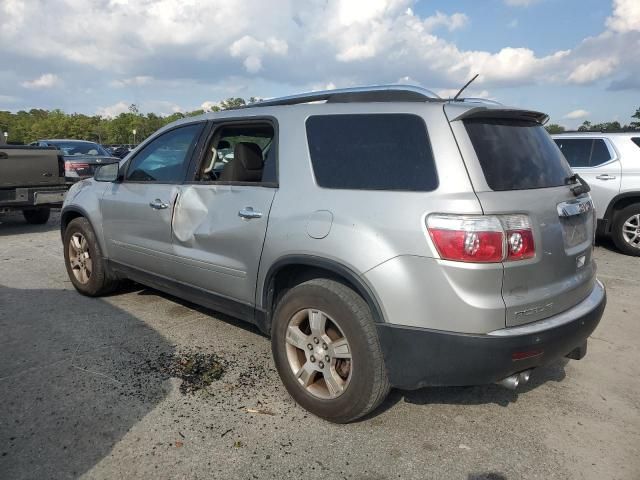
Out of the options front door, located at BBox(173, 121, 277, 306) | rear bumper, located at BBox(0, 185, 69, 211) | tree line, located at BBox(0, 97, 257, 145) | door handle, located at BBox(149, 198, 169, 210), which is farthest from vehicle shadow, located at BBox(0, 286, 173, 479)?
tree line, located at BBox(0, 97, 257, 145)

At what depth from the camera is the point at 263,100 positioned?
3.84 meters

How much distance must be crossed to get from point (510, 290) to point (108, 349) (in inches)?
115

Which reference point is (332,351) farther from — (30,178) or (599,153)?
(30,178)

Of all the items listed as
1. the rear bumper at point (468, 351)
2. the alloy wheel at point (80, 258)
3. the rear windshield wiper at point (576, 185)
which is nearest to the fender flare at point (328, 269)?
the rear bumper at point (468, 351)

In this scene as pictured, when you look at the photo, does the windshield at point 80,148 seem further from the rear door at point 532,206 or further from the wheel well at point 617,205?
the rear door at point 532,206

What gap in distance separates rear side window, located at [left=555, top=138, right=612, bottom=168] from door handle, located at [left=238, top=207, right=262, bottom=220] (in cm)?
644

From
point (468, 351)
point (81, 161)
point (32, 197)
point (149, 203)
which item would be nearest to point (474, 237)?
point (468, 351)

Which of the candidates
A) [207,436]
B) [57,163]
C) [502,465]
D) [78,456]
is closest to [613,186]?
[502,465]

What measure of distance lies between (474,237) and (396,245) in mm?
370

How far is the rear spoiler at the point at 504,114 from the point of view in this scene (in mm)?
2600

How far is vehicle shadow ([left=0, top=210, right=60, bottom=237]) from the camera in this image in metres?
9.34

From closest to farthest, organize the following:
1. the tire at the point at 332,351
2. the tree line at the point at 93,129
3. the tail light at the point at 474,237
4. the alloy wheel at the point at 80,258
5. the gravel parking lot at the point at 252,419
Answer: the tail light at the point at 474,237 → the gravel parking lot at the point at 252,419 → the tire at the point at 332,351 → the alloy wheel at the point at 80,258 → the tree line at the point at 93,129

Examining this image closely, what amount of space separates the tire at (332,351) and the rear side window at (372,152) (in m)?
0.61

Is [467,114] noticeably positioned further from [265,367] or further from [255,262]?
[265,367]
